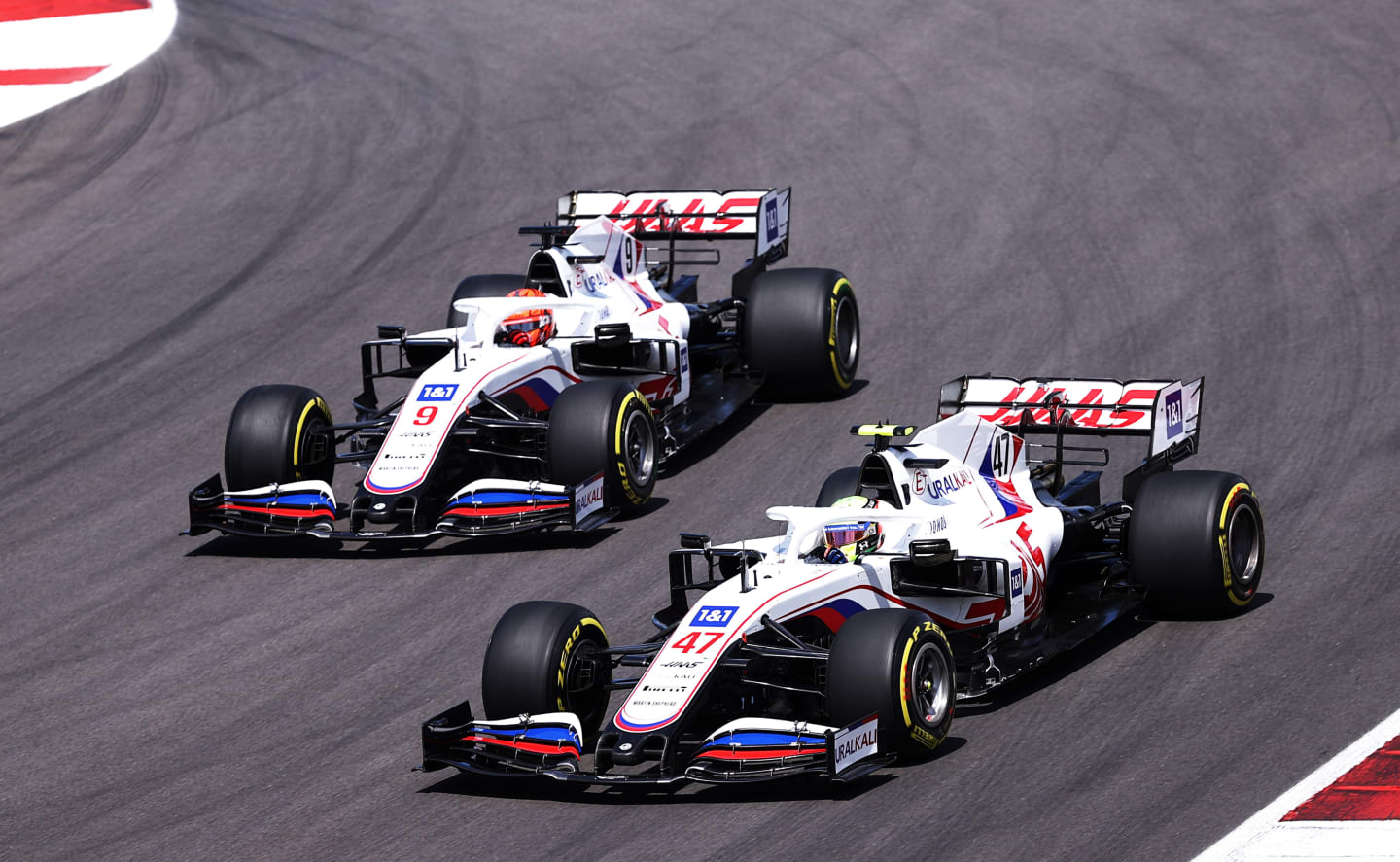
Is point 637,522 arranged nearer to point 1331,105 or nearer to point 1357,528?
point 1357,528

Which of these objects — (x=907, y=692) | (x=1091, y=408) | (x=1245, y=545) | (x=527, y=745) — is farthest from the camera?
(x=1091, y=408)

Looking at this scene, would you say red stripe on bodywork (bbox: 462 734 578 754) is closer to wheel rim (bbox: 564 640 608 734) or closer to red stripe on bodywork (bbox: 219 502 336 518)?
wheel rim (bbox: 564 640 608 734)

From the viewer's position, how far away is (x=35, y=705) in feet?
42.7

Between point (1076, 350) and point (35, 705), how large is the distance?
10265mm

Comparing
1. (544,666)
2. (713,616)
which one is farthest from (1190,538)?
(544,666)

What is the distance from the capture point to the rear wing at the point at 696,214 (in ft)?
63.4

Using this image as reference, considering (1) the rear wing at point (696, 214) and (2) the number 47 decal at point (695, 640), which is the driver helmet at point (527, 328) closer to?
(1) the rear wing at point (696, 214)

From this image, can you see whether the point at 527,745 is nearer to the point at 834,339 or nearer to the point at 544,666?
the point at 544,666

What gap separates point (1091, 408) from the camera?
46.4 feet

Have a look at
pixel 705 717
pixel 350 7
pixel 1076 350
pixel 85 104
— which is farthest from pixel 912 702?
pixel 350 7

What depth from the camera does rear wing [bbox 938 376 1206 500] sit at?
1391cm

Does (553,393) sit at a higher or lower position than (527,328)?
lower

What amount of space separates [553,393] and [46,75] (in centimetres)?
1478

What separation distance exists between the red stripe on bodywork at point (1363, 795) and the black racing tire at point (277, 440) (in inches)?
343
